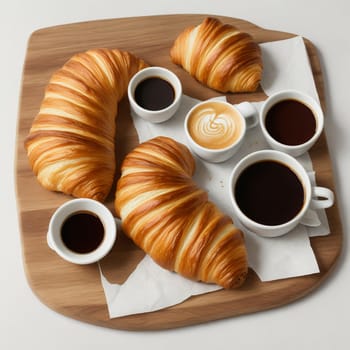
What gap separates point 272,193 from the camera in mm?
1707

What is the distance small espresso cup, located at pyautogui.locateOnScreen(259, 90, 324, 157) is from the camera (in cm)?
179

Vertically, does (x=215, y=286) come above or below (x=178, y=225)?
below

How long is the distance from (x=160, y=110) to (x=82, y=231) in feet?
1.39

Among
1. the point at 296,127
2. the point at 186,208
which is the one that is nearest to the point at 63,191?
the point at 186,208

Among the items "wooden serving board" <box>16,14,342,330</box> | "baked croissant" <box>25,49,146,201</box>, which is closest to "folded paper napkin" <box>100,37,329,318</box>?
"wooden serving board" <box>16,14,342,330</box>

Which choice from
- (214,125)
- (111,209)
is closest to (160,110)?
(214,125)

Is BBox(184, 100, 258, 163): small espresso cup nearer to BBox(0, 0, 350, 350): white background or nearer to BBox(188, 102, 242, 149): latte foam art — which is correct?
BBox(188, 102, 242, 149): latte foam art

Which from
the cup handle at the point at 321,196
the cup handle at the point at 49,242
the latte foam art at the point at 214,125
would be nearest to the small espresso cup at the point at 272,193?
the cup handle at the point at 321,196

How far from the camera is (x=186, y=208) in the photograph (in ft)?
5.43

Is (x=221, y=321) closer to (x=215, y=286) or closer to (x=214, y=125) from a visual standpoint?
(x=215, y=286)

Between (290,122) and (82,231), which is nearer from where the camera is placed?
(82,231)

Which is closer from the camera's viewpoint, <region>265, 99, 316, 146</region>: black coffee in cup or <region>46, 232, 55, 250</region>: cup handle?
<region>46, 232, 55, 250</region>: cup handle

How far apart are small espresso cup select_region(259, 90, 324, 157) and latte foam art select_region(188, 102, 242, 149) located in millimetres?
84

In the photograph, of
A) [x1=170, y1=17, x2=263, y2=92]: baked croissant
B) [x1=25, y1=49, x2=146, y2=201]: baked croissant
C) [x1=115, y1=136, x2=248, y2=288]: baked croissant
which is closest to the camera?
[x1=115, y1=136, x2=248, y2=288]: baked croissant
